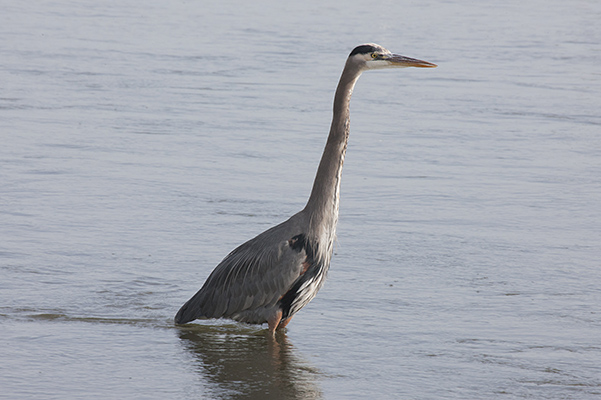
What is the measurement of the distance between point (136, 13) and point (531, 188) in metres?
13.3

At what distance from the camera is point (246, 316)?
19.0 feet

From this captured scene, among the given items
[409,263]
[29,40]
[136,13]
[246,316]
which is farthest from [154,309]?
[136,13]

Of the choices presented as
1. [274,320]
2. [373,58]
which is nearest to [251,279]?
[274,320]

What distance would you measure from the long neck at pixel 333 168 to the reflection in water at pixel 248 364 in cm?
76

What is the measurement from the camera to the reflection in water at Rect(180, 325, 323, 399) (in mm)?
4875

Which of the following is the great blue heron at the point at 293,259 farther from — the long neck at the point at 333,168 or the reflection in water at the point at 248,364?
the reflection in water at the point at 248,364

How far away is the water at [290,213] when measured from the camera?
518 centimetres

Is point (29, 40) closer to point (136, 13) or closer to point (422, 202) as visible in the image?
point (136, 13)

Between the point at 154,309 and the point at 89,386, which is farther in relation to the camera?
→ the point at 154,309

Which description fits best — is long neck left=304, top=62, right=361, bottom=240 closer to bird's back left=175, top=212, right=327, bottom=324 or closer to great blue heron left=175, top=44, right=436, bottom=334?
great blue heron left=175, top=44, right=436, bottom=334

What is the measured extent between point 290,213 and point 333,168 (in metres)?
2.07

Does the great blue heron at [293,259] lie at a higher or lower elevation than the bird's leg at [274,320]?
higher

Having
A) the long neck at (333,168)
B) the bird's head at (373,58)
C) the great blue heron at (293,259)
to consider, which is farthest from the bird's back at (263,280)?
the bird's head at (373,58)

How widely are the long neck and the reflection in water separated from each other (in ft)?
2.50
